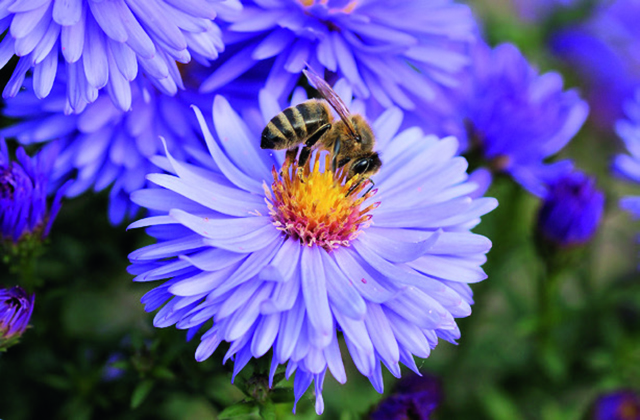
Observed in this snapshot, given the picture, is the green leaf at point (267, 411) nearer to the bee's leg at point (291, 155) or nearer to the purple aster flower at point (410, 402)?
the purple aster flower at point (410, 402)

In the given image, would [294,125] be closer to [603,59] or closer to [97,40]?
[97,40]

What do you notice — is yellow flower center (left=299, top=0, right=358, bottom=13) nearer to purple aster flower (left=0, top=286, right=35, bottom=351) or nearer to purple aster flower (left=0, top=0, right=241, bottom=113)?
purple aster flower (left=0, top=0, right=241, bottom=113)

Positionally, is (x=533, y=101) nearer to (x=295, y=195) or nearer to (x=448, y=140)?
(x=448, y=140)

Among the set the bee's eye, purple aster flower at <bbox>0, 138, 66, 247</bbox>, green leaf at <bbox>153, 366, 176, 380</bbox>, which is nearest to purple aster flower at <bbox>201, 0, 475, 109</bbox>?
the bee's eye

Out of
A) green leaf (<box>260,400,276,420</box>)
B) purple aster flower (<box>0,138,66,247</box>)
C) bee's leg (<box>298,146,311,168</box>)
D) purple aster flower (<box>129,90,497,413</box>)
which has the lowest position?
green leaf (<box>260,400,276,420</box>)

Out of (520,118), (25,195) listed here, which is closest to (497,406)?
(520,118)
